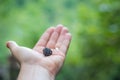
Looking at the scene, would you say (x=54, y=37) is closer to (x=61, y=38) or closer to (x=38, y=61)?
(x=61, y=38)

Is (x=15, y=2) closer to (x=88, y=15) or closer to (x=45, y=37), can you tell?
(x=88, y=15)

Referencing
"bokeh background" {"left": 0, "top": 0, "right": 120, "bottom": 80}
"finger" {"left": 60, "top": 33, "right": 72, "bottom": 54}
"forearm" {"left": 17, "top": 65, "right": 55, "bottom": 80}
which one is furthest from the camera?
"bokeh background" {"left": 0, "top": 0, "right": 120, "bottom": 80}

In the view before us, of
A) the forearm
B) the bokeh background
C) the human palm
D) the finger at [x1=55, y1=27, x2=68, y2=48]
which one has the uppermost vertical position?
the bokeh background

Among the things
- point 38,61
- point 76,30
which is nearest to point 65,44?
point 38,61

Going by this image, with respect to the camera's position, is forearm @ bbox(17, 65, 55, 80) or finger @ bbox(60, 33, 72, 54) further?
finger @ bbox(60, 33, 72, 54)

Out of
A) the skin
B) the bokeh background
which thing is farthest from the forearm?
the bokeh background

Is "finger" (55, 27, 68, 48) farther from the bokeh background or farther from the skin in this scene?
the bokeh background

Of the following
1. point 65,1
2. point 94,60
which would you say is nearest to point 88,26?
point 94,60
